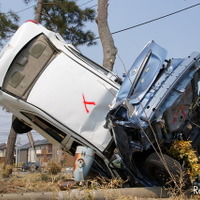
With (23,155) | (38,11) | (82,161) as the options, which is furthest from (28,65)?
(23,155)

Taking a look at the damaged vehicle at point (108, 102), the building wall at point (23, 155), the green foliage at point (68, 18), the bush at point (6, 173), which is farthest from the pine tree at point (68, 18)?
the building wall at point (23, 155)

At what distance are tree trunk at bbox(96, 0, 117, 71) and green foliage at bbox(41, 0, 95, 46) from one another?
2903mm

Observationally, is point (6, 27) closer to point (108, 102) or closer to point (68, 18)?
point (68, 18)

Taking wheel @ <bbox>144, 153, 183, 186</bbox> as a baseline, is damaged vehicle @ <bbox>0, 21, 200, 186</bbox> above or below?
above

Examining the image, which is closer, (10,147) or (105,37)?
(105,37)

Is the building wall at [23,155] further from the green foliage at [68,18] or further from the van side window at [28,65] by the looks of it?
the van side window at [28,65]

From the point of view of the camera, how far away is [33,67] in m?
6.39

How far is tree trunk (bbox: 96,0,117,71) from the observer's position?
12.1 m

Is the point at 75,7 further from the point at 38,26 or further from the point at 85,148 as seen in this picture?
the point at 85,148

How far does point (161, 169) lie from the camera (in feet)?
19.0

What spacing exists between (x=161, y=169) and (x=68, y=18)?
11.4m

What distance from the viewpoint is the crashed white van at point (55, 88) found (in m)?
6.07

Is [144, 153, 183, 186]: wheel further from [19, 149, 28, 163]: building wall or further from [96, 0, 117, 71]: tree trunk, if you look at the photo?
[19, 149, 28, 163]: building wall

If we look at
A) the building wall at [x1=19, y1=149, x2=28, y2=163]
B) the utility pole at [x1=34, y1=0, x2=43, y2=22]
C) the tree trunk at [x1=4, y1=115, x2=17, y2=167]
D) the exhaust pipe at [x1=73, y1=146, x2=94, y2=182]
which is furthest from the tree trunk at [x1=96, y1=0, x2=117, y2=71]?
the building wall at [x1=19, y1=149, x2=28, y2=163]
